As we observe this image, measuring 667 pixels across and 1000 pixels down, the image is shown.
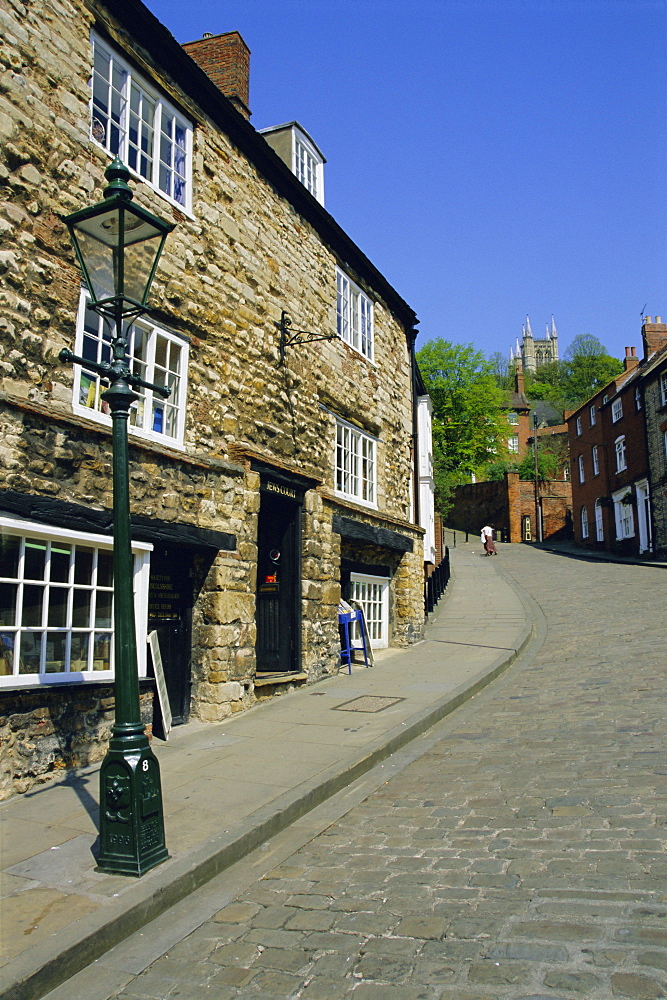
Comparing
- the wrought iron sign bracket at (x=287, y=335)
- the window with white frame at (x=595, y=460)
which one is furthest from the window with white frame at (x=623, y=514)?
the wrought iron sign bracket at (x=287, y=335)

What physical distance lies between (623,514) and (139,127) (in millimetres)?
33718

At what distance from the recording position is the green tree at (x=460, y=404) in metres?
45.8

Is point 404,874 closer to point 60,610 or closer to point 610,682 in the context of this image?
point 60,610

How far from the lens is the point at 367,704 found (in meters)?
9.45

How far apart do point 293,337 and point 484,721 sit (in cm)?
622

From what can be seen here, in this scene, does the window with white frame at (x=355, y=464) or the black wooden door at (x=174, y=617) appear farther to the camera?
the window with white frame at (x=355, y=464)

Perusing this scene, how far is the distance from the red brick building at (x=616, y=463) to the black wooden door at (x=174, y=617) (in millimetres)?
29011

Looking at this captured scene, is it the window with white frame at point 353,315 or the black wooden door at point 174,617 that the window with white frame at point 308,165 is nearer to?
the window with white frame at point 353,315

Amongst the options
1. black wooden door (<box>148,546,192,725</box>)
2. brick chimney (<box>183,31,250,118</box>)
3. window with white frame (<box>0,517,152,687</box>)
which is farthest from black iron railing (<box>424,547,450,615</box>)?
window with white frame (<box>0,517,152,687</box>)

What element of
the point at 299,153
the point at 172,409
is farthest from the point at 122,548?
the point at 299,153

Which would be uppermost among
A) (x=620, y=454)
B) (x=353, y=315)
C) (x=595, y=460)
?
(x=595, y=460)

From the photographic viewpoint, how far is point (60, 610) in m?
6.89

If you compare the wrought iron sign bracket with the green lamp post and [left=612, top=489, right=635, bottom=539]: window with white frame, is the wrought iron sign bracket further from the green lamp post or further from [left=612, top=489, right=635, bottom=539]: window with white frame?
[left=612, top=489, right=635, bottom=539]: window with white frame

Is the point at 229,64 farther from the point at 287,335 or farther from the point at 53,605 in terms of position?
the point at 53,605
